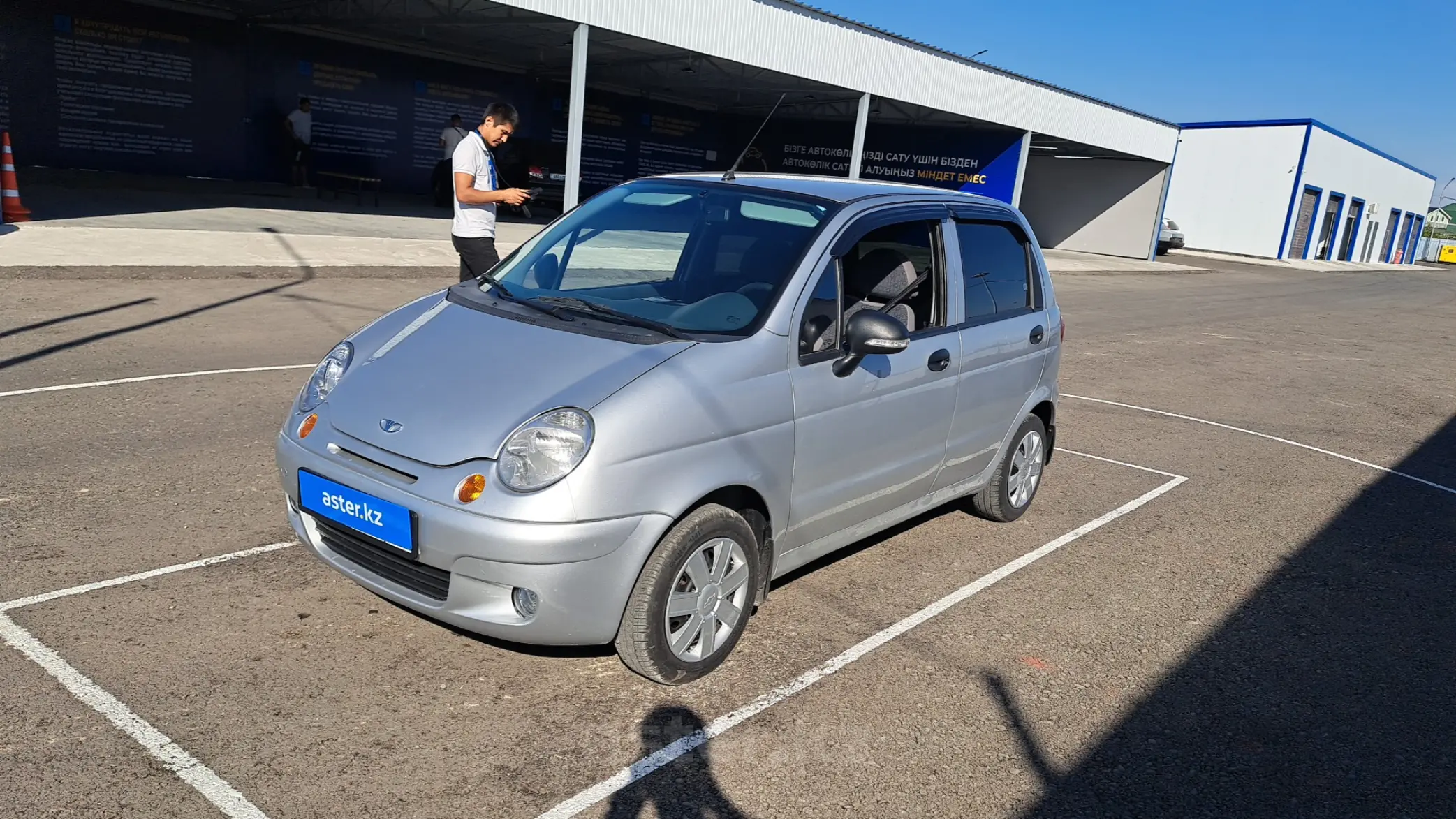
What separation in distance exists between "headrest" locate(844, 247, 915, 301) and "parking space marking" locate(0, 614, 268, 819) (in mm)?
2996

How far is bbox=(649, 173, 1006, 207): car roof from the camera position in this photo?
4.60 metres

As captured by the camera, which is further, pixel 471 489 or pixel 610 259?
pixel 610 259

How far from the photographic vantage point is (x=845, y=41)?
22156mm

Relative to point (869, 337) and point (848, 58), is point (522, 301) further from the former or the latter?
point (848, 58)

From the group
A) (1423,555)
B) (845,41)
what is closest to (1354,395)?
(1423,555)

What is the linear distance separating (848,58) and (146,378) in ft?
59.9

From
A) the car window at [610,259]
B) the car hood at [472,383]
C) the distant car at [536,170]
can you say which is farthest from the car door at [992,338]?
the distant car at [536,170]

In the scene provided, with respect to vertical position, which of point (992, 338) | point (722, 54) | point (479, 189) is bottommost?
point (992, 338)

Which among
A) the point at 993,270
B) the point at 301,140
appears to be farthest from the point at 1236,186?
the point at 993,270

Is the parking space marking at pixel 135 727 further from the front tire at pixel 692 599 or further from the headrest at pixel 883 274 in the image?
the headrest at pixel 883 274

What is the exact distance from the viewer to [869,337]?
3941mm

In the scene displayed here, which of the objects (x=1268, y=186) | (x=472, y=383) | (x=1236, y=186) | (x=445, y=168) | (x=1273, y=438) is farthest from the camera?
(x=1236, y=186)

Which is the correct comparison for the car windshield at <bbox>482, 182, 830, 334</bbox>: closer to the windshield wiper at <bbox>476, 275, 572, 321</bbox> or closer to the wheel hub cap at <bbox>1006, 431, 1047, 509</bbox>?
the windshield wiper at <bbox>476, 275, 572, 321</bbox>

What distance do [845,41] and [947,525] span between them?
1859 cm
